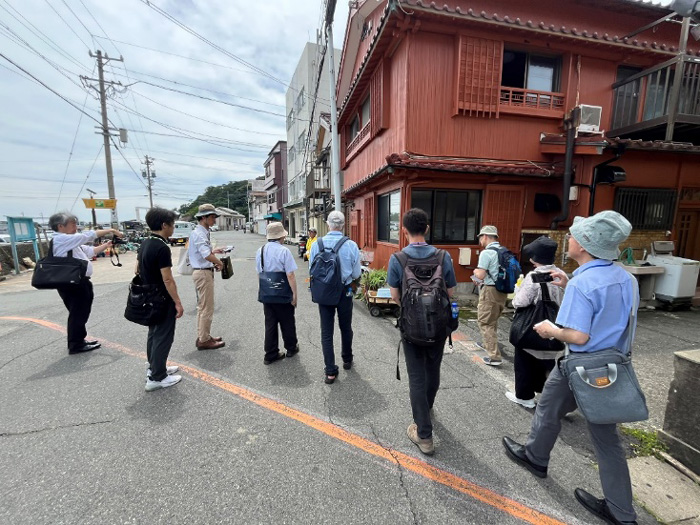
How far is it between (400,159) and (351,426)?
498cm

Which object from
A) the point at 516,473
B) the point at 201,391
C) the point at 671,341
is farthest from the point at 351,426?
the point at 671,341

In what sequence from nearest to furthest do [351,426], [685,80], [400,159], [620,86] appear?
[351,426], [400,159], [685,80], [620,86]

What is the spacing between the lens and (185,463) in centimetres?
229

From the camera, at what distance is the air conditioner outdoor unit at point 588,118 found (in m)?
6.69

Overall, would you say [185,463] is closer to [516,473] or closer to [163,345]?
[163,345]

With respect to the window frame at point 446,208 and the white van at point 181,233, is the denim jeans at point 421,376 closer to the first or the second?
the window frame at point 446,208

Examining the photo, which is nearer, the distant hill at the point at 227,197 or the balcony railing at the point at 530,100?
the balcony railing at the point at 530,100

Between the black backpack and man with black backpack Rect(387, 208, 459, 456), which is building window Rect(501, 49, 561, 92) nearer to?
man with black backpack Rect(387, 208, 459, 456)

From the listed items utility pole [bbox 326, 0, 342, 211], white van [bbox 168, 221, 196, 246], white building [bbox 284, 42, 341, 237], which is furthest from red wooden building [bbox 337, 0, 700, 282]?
white van [bbox 168, 221, 196, 246]

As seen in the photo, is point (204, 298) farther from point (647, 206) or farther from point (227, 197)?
point (227, 197)

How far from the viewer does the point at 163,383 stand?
11.0 ft

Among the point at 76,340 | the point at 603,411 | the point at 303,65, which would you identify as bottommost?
the point at 76,340

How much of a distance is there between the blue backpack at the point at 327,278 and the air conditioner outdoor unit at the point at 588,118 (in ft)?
22.6

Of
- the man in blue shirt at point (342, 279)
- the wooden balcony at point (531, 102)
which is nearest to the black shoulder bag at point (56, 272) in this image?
the man in blue shirt at point (342, 279)
